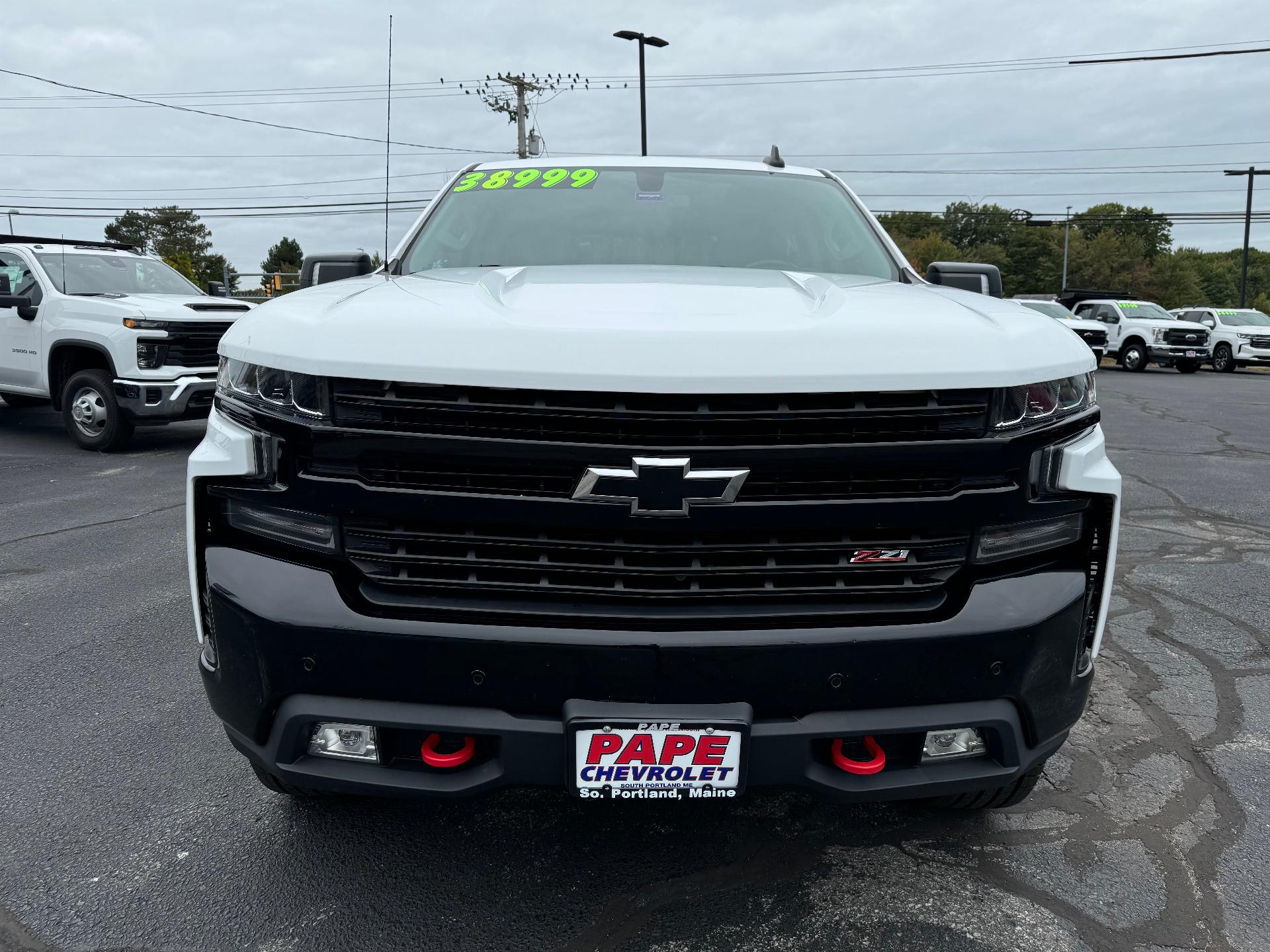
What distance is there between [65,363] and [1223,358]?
2687cm

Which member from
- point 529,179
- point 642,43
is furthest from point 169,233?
point 529,179

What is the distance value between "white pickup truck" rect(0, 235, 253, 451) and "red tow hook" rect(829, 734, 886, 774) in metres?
7.99

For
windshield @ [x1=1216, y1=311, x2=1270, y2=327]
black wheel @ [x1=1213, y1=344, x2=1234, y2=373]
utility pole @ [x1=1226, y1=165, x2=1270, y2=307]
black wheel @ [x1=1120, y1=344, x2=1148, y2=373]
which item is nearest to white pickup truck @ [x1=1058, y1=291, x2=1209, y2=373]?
black wheel @ [x1=1120, y1=344, x2=1148, y2=373]

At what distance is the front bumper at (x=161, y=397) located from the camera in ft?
27.9

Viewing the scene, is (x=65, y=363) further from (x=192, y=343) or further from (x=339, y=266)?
(x=339, y=266)

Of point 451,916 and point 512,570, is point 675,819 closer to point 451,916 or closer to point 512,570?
point 451,916

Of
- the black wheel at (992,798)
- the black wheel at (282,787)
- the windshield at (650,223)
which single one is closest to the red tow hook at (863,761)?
the black wheel at (992,798)

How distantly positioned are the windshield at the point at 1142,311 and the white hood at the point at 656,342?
A: 26024 mm

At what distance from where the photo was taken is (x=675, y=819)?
2.62 metres

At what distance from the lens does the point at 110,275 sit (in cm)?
954

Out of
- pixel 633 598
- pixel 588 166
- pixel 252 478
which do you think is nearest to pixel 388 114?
pixel 588 166

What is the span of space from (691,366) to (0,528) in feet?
19.3

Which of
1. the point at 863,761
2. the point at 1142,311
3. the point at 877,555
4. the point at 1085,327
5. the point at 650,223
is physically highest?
the point at 1142,311

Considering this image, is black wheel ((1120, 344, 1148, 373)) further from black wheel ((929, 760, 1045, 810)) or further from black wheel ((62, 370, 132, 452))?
black wheel ((929, 760, 1045, 810))
